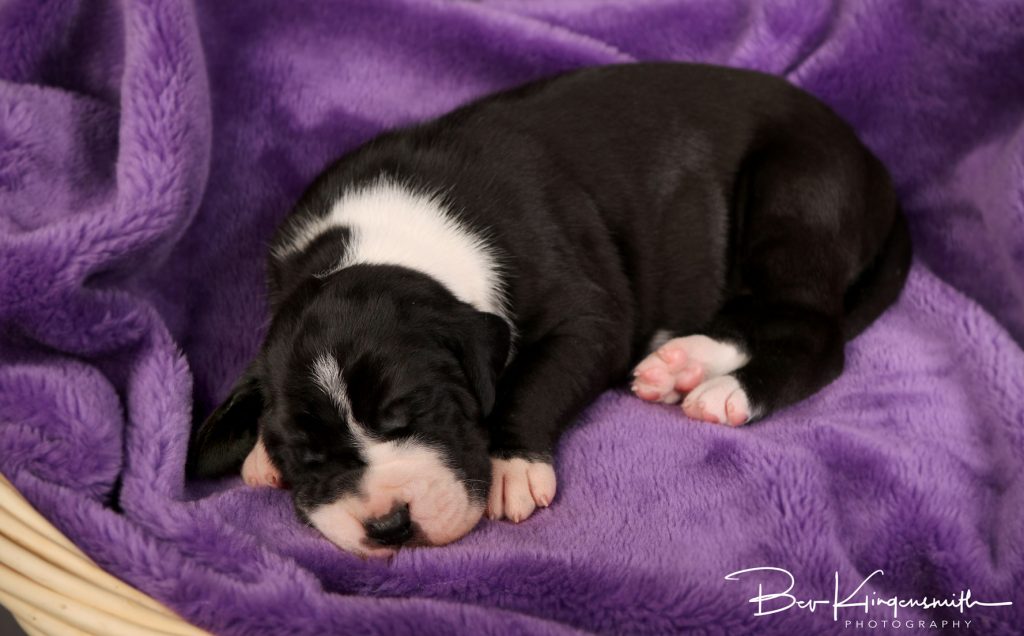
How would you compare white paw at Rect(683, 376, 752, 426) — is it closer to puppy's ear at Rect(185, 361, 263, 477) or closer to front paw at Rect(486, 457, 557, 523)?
front paw at Rect(486, 457, 557, 523)

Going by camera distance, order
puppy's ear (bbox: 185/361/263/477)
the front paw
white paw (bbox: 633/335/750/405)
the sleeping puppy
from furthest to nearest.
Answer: white paw (bbox: 633/335/750/405)
puppy's ear (bbox: 185/361/263/477)
the front paw
the sleeping puppy

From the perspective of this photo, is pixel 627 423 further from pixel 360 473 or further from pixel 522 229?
pixel 360 473

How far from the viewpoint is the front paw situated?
225cm

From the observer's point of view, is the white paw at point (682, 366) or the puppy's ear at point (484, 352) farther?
the white paw at point (682, 366)

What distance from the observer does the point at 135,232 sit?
2.43 m

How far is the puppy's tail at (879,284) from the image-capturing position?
3014mm

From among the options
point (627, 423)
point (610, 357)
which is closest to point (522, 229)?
point (610, 357)

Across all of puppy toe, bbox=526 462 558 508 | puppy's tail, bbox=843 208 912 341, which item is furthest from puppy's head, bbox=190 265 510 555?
puppy's tail, bbox=843 208 912 341

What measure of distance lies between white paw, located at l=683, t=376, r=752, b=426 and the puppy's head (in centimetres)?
60

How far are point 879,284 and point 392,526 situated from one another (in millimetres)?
1800

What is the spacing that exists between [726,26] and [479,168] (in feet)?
4.50

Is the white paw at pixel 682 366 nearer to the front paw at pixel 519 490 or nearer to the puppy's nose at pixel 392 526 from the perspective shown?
the front paw at pixel 519 490
